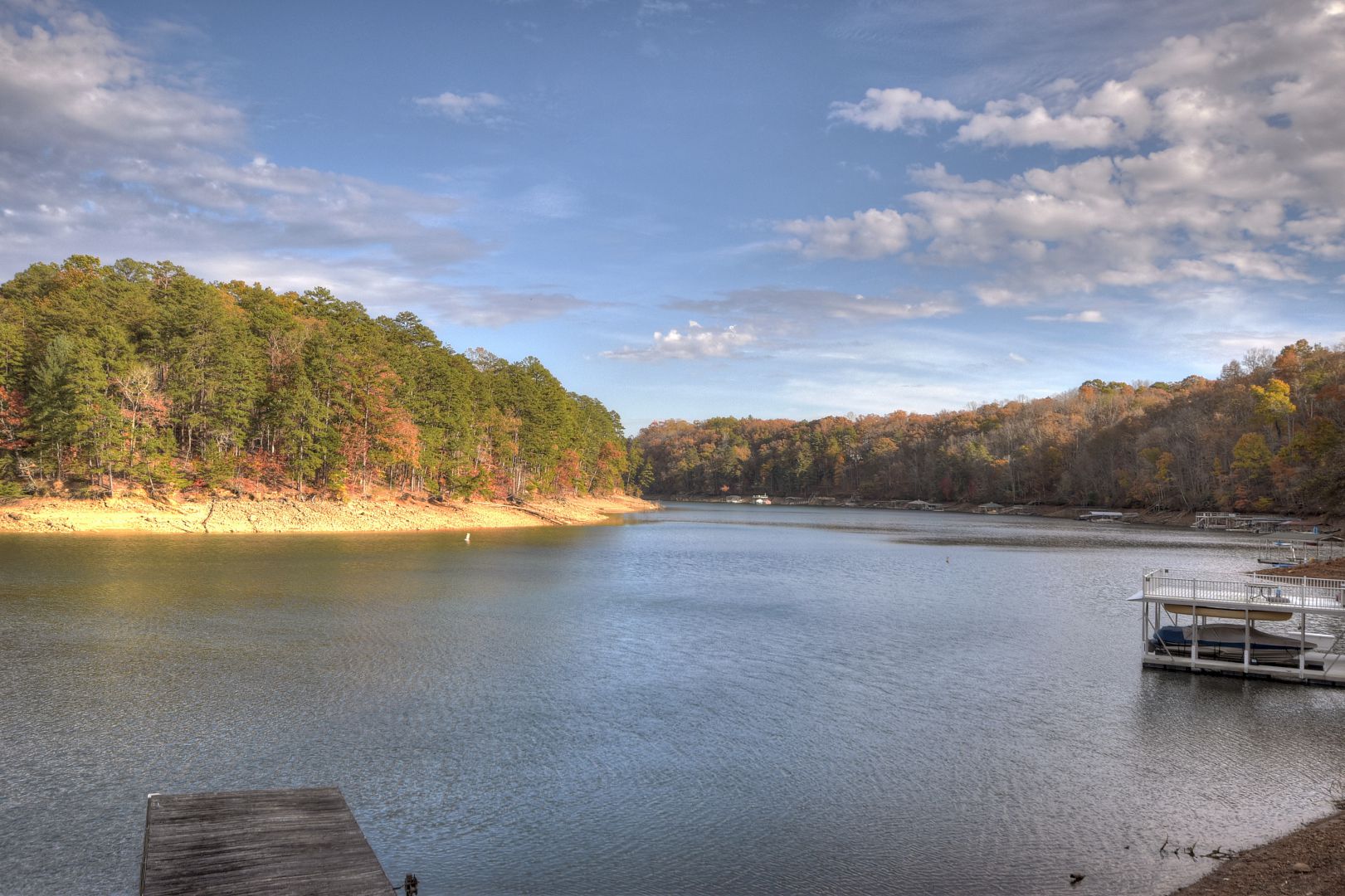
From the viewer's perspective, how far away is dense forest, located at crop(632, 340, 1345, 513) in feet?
305

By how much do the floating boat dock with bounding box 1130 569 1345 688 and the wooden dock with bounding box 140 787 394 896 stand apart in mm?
21780

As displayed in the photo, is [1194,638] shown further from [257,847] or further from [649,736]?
[257,847]

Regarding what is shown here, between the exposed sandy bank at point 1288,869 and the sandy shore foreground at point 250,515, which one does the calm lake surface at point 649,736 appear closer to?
the exposed sandy bank at point 1288,869

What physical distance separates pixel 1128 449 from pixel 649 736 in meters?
131

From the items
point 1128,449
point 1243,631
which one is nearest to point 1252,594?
point 1243,631

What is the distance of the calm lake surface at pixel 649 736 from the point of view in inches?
426

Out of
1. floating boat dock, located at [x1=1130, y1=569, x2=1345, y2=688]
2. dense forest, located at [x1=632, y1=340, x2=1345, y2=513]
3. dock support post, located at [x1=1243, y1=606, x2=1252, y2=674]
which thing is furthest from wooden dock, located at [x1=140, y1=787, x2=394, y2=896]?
dense forest, located at [x1=632, y1=340, x2=1345, y2=513]

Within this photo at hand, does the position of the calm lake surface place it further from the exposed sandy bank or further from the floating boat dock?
the floating boat dock

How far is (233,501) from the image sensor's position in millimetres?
61250

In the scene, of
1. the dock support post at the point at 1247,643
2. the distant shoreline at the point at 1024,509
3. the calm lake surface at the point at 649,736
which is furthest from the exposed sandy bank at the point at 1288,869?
the distant shoreline at the point at 1024,509

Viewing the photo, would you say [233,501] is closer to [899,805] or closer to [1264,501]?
[899,805]

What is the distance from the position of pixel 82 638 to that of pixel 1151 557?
197ft

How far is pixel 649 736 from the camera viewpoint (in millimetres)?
15750

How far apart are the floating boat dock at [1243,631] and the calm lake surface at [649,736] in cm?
95
